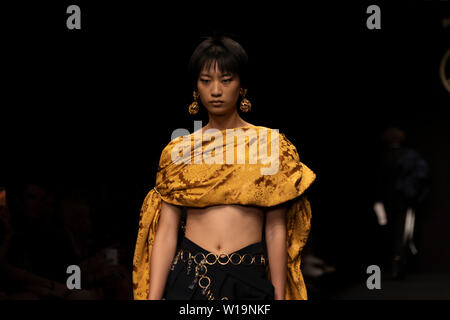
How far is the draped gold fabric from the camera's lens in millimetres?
2672

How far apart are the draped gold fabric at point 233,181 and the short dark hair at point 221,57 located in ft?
0.72

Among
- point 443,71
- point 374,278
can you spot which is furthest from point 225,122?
point 443,71

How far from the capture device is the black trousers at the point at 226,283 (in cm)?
263

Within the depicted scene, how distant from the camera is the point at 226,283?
2639mm

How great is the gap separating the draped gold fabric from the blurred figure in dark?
4464 millimetres

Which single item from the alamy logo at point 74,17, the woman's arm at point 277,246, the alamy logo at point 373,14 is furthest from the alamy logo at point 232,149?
the alamy logo at point 373,14

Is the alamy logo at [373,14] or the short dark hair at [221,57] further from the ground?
the alamy logo at [373,14]

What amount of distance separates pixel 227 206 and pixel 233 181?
88 mm

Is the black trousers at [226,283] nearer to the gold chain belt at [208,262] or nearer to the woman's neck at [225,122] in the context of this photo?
the gold chain belt at [208,262]

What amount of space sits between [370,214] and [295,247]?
5.26 meters

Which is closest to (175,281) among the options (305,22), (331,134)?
(305,22)

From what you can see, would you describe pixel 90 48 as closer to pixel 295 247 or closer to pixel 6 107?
pixel 6 107

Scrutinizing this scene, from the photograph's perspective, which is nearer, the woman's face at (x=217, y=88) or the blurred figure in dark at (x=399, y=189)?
the woman's face at (x=217, y=88)

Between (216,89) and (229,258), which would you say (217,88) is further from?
(229,258)
